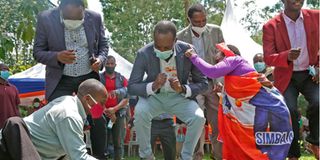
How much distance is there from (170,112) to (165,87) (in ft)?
0.91

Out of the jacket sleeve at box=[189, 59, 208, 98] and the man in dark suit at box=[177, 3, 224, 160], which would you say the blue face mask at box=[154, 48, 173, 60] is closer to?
the jacket sleeve at box=[189, 59, 208, 98]

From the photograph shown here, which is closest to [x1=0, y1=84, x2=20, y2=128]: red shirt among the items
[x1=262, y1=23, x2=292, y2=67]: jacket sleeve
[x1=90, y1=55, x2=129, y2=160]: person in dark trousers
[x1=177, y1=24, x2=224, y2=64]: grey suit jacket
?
[x1=90, y1=55, x2=129, y2=160]: person in dark trousers

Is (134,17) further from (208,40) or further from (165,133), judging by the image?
(165,133)

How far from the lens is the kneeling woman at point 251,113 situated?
5.48m

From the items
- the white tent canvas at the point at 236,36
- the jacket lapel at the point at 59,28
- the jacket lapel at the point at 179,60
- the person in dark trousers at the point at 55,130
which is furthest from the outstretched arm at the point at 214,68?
the white tent canvas at the point at 236,36

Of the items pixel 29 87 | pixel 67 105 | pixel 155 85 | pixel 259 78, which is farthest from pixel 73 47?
pixel 29 87

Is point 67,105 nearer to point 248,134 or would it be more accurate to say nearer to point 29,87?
point 248,134

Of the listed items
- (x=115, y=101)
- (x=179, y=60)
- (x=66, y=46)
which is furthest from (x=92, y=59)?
(x=115, y=101)

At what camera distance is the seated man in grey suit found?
18.3ft

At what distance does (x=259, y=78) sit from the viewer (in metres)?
5.59

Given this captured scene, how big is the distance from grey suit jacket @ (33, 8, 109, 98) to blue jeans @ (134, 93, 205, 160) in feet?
2.25

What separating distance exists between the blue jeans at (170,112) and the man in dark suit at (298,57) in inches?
39.6

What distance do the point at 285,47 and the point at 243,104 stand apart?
0.84m

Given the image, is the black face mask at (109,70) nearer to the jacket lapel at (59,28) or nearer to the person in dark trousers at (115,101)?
the person in dark trousers at (115,101)
